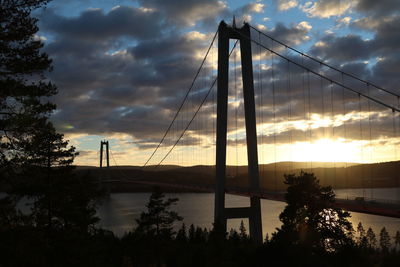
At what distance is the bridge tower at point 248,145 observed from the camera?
27.8 metres

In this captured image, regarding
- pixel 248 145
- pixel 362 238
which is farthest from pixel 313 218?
pixel 362 238

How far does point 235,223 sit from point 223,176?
158 ft

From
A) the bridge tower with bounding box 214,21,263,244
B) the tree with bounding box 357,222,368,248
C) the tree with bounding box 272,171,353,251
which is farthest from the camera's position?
the tree with bounding box 357,222,368,248

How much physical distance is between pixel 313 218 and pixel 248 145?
27.1ft

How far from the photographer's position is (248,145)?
28078mm

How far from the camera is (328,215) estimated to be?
21.2 m

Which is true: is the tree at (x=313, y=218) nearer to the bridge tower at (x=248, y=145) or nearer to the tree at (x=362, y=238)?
the bridge tower at (x=248, y=145)

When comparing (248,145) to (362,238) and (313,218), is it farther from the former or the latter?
(362,238)

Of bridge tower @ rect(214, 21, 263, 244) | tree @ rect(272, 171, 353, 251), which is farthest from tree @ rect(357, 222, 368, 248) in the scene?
tree @ rect(272, 171, 353, 251)

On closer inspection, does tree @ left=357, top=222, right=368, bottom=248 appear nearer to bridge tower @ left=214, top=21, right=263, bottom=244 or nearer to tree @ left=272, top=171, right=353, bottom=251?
bridge tower @ left=214, top=21, right=263, bottom=244

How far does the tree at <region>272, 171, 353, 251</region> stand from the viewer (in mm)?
20297

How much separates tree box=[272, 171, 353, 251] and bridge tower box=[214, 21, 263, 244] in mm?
5691

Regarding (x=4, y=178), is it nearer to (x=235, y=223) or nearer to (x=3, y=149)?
(x=3, y=149)

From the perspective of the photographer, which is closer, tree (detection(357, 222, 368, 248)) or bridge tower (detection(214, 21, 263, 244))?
bridge tower (detection(214, 21, 263, 244))
